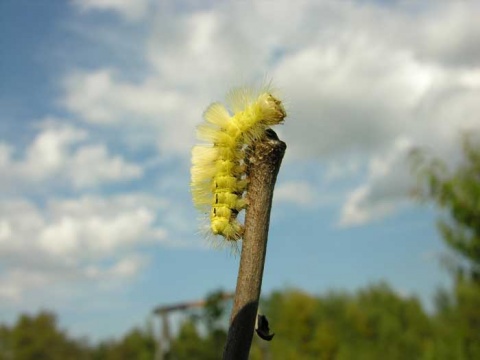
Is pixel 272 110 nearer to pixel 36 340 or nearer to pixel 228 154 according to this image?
pixel 228 154

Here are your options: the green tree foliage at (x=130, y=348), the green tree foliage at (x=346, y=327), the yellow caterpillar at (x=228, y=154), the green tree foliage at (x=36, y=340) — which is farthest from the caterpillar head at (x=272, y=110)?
the green tree foliage at (x=36, y=340)

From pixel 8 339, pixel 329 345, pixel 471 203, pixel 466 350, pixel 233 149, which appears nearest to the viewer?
pixel 233 149

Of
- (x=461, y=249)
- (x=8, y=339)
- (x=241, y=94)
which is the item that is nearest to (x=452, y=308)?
(x=461, y=249)

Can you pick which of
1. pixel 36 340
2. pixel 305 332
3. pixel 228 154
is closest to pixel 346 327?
pixel 305 332

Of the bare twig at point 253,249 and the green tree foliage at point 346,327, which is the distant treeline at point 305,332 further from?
the bare twig at point 253,249

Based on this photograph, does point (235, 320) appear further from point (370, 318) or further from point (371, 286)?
point (371, 286)

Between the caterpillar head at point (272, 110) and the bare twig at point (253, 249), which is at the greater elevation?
the caterpillar head at point (272, 110)
